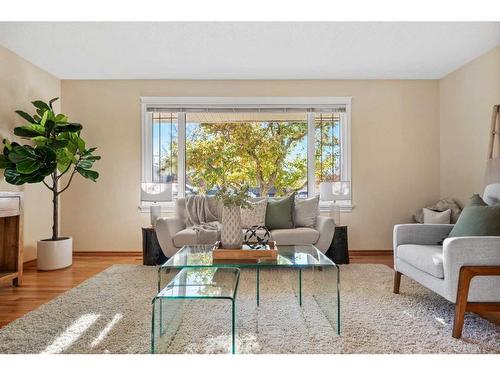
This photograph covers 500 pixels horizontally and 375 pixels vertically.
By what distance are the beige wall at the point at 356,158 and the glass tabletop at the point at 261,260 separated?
2.38m

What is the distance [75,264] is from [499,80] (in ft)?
17.5

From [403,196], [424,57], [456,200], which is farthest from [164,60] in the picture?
[456,200]

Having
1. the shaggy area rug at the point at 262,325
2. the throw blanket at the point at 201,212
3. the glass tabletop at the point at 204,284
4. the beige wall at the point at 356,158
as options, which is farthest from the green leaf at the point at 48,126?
the glass tabletop at the point at 204,284

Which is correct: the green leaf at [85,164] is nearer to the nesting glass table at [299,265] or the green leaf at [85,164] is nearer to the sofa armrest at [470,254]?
the nesting glass table at [299,265]

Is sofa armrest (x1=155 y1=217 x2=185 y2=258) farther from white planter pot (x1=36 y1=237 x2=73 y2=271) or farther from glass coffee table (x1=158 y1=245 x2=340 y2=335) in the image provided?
white planter pot (x1=36 y1=237 x2=73 y2=271)

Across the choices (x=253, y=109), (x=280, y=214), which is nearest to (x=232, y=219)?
(x=280, y=214)

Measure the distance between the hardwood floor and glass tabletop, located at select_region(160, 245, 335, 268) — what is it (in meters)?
1.12

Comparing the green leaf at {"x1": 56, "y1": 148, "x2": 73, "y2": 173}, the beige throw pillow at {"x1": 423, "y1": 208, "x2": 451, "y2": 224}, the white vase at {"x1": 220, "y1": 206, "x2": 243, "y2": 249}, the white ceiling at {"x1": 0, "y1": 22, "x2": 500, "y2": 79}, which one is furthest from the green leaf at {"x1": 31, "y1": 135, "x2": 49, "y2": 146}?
the beige throw pillow at {"x1": 423, "y1": 208, "x2": 451, "y2": 224}

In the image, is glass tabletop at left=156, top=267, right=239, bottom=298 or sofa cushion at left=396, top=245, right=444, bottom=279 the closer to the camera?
glass tabletop at left=156, top=267, right=239, bottom=298

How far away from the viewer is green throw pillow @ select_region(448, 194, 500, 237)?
2.37m

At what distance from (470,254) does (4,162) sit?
4262mm

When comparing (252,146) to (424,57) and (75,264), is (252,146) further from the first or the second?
Result: (75,264)

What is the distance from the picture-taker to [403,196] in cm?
491

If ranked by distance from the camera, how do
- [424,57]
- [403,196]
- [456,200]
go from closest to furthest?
[424,57]
[456,200]
[403,196]
